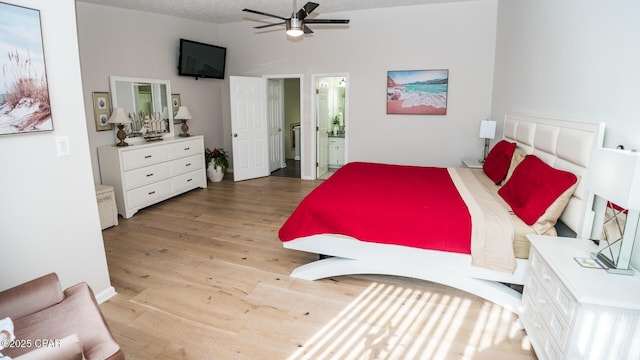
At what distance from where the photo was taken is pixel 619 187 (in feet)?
5.20

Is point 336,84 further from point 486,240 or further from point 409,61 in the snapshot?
point 486,240

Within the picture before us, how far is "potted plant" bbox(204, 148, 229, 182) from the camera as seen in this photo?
20.7ft

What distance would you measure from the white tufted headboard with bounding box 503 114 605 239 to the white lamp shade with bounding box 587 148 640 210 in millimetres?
152

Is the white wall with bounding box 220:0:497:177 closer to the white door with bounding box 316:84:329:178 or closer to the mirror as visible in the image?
the white door with bounding box 316:84:329:178

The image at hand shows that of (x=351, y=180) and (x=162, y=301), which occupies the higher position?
(x=351, y=180)

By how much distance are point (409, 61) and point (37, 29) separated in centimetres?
473

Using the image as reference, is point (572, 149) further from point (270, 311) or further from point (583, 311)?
point (270, 311)

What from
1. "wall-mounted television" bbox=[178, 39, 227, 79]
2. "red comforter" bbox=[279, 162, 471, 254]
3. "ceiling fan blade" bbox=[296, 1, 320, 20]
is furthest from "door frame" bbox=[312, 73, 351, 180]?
"red comforter" bbox=[279, 162, 471, 254]

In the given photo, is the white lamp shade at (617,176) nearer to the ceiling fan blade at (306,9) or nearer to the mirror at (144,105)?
the ceiling fan blade at (306,9)

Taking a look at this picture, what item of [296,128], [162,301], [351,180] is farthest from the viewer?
[296,128]

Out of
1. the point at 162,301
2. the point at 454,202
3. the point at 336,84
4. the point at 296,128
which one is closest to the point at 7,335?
the point at 162,301

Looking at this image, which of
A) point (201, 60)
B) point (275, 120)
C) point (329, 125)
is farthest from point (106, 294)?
point (329, 125)

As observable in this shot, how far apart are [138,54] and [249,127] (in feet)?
7.01

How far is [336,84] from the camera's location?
747 centimetres
